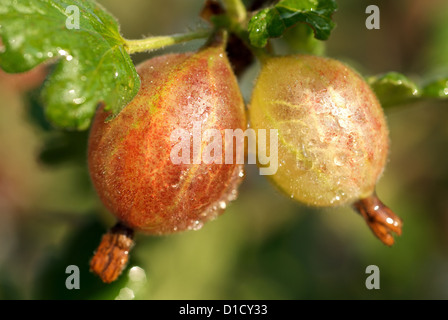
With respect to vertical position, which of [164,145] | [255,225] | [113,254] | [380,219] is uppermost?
[164,145]

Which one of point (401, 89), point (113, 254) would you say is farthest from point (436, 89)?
point (113, 254)

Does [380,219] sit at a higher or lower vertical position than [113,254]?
higher

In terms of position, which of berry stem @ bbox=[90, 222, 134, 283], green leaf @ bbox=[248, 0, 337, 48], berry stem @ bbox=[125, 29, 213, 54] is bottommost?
berry stem @ bbox=[90, 222, 134, 283]

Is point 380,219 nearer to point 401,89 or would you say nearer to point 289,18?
point 401,89

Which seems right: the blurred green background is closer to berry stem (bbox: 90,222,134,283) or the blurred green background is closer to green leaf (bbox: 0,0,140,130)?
berry stem (bbox: 90,222,134,283)

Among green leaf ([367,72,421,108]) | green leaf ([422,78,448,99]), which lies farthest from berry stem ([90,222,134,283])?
green leaf ([422,78,448,99])

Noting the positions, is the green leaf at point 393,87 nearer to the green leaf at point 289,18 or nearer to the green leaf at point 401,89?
the green leaf at point 401,89
